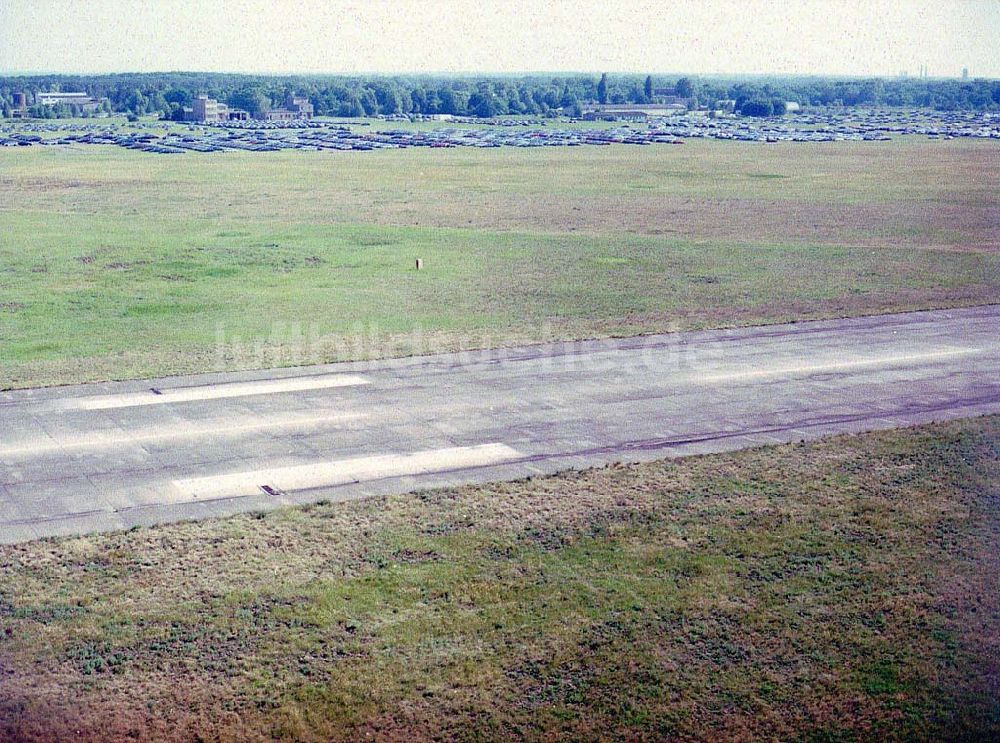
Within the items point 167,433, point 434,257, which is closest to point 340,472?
point 167,433

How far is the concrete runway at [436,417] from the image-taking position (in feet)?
73.5

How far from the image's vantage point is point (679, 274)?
5072 centimetres

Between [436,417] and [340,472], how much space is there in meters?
4.59

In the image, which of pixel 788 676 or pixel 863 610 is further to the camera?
pixel 863 610

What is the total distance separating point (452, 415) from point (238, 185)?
6869 centimetres

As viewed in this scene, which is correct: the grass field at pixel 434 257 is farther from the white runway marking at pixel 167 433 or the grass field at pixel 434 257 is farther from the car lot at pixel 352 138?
the car lot at pixel 352 138

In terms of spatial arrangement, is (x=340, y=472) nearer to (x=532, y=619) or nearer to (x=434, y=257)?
A: (x=532, y=619)

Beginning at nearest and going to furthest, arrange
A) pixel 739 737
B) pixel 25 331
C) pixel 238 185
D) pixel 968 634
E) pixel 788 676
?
1. pixel 739 737
2. pixel 788 676
3. pixel 968 634
4. pixel 25 331
5. pixel 238 185

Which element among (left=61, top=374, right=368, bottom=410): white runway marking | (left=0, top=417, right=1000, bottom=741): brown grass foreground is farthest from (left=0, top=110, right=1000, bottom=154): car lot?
(left=0, top=417, right=1000, bottom=741): brown grass foreground

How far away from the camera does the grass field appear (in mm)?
37938

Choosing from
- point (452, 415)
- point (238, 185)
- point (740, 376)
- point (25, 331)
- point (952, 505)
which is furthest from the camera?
point (238, 185)

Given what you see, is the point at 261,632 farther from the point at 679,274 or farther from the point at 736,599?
the point at 679,274

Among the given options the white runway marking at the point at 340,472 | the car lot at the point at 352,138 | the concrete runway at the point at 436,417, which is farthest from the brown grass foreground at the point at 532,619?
the car lot at the point at 352,138

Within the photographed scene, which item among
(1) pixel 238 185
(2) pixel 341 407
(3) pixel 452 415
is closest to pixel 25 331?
(2) pixel 341 407
